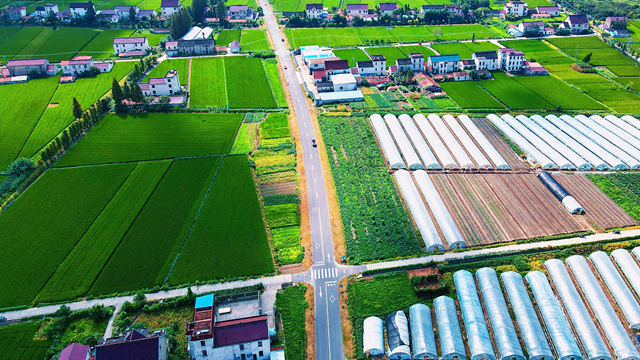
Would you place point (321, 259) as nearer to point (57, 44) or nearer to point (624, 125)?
point (624, 125)

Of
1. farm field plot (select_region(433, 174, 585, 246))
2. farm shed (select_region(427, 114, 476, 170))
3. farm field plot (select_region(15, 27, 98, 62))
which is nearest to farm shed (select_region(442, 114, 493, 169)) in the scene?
farm shed (select_region(427, 114, 476, 170))

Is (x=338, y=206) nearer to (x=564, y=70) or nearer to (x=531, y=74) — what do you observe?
(x=531, y=74)

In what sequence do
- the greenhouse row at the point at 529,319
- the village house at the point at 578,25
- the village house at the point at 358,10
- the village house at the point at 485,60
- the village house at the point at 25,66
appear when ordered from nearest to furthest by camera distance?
the greenhouse row at the point at 529,319
the village house at the point at 25,66
the village house at the point at 485,60
the village house at the point at 578,25
the village house at the point at 358,10

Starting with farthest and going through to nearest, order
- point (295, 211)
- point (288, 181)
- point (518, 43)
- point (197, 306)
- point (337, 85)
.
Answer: point (518, 43), point (337, 85), point (288, 181), point (295, 211), point (197, 306)

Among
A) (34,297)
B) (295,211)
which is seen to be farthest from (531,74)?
(34,297)

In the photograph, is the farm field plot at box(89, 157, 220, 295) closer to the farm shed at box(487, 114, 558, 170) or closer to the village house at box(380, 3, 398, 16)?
the farm shed at box(487, 114, 558, 170)

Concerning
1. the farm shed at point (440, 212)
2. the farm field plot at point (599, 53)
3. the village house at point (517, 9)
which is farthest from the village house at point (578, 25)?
the farm shed at point (440, 212)

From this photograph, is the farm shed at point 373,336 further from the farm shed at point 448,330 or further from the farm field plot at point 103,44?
the farm field plot at point 103,44
